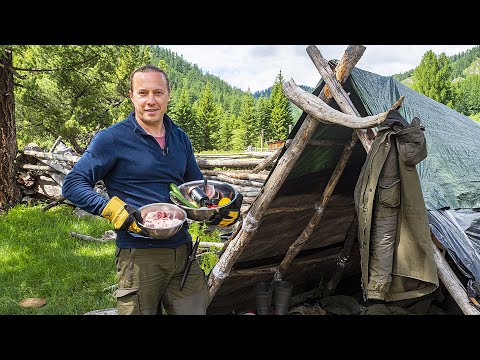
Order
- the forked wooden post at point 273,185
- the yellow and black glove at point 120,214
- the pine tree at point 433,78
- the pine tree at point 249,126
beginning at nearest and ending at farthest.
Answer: the yellow and black glove at point 120,214 < the forked wooden post at point 273,185 < the pine tree at point 433,78 < the pine tree at point 249,126

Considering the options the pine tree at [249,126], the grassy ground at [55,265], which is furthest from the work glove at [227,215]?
the pine tree at [249,126]

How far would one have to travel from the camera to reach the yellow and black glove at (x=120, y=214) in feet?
7.64

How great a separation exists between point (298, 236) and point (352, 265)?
1.26m

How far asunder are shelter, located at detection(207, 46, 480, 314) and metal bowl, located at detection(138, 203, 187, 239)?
131 centimetres

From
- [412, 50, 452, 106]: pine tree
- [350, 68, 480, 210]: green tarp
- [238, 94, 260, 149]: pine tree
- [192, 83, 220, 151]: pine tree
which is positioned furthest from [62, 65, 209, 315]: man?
[238, 94, 260, 149]: pine tree

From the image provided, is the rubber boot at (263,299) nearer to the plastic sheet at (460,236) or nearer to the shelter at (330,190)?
the shelter at (330,190)

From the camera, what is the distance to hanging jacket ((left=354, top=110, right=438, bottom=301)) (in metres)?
2.89

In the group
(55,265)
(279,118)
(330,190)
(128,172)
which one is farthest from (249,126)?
(128,172)

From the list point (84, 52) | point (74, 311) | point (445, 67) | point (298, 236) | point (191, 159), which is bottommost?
point (74, 311)

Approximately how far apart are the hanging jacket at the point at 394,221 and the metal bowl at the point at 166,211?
1342 millimetres

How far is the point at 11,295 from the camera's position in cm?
521
